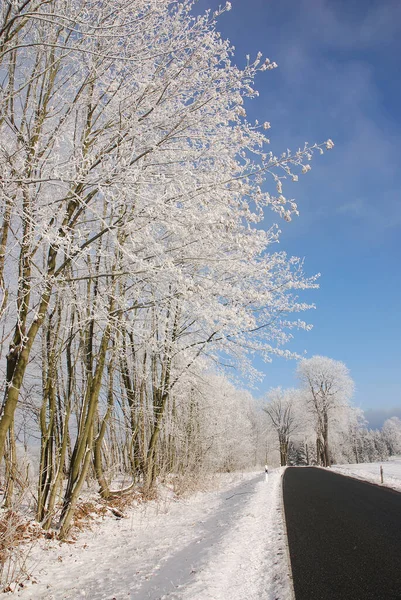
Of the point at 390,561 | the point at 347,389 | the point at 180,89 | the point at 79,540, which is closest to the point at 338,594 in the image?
the point at 390,561

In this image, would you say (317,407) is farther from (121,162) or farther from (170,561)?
(121,162)

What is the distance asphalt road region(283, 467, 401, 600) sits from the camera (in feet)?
14.5

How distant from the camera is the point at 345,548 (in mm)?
6105

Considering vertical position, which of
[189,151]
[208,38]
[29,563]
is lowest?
[29,563]

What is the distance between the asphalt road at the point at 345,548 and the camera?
443 centimetres

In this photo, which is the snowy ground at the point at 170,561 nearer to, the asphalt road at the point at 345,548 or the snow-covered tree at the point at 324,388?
the asphalt road at the point at 345,548

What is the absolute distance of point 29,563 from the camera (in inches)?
227

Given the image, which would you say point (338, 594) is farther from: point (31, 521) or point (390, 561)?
point (31, 521)

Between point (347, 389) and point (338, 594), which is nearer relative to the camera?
point (338, 594)

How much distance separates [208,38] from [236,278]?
3.80 meters

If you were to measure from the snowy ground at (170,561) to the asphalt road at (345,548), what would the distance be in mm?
283

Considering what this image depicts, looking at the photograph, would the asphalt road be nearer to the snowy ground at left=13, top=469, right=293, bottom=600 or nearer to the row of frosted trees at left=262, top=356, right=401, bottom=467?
the snowy ground at left=13, top=469, right=293, bottom=600

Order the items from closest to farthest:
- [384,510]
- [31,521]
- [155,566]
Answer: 1. [155,566]
2. [31,521]
3. [384,510]

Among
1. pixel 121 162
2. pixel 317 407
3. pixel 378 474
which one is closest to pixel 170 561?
pixel 121 162
